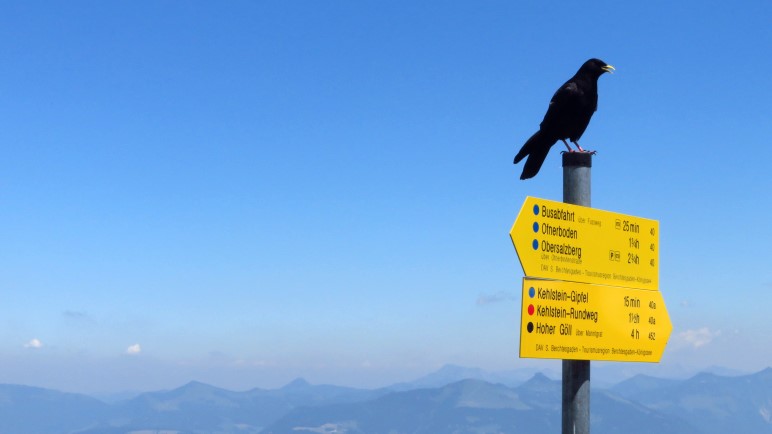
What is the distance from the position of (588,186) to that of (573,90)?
242 centimetres

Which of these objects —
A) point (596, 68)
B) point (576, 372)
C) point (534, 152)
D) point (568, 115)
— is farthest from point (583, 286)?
point (596, 68)

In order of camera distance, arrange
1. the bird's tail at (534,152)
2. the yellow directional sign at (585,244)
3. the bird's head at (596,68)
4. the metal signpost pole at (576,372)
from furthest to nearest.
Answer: the bird's head at (596,68), the bird's tail at (534,152), the metal signpost pole at (576,372), the yellow directional sign at (585,244)

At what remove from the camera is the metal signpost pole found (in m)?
8.87

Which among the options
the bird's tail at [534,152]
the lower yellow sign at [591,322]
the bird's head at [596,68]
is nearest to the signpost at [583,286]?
the lower yellow sign at [591,322]

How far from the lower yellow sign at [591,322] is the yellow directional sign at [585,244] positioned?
116 millimetres

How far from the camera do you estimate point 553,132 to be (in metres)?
10.5

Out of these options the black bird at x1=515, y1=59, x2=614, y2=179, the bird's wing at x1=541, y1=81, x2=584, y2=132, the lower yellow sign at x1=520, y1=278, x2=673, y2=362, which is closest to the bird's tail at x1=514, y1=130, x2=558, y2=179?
the black bird at x1=515, y1=59, x2=614, y2=179

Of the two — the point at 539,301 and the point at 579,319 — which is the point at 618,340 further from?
the point at 539,301

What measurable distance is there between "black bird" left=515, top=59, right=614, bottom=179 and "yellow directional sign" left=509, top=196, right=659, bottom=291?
1.35m

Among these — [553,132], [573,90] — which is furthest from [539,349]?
[573,90]

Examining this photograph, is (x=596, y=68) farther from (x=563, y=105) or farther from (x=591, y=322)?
(x=591, y=322)

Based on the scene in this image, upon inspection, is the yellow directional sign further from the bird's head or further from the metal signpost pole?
the bird's head

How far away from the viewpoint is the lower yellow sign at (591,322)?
8.24 metres

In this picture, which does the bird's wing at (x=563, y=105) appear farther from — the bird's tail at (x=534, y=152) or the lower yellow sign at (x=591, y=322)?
the lower yellow sign at (x=591, y=322)
